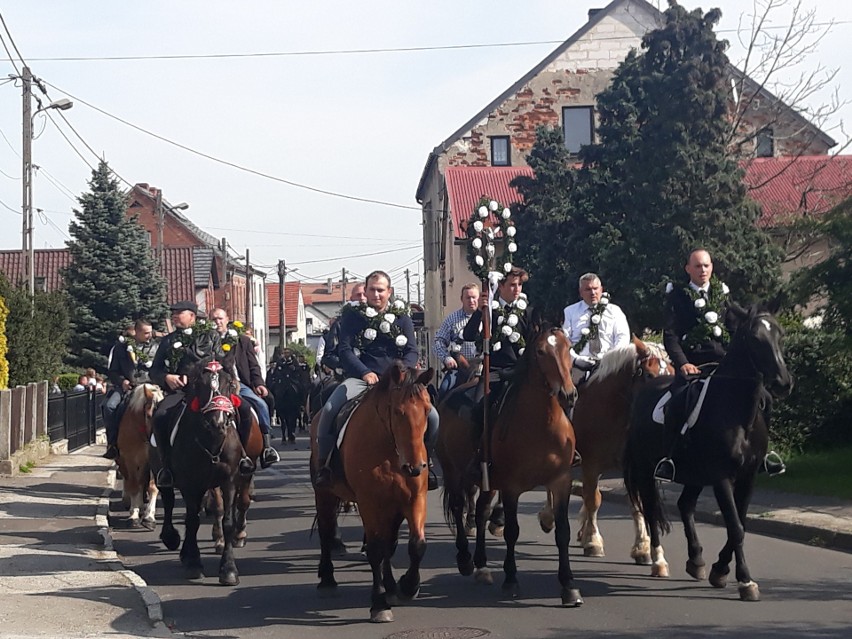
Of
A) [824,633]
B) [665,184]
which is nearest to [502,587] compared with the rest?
[824,633]

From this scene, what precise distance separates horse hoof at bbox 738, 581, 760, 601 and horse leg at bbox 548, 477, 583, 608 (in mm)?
1184

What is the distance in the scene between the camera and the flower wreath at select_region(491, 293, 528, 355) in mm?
11594

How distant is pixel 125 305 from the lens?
47781 millimetres

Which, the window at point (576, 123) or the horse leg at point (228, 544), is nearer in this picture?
the horse leg at point (228, 544)

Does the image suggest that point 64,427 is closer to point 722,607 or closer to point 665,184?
point 665,184

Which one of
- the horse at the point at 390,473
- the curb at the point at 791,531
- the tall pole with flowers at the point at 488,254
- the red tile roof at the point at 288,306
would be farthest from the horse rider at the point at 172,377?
the red tile roof at the point at 288,306

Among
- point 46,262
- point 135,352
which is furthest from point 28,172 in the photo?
point 46,262

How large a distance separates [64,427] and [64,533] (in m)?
15.4

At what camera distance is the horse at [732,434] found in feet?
29.9

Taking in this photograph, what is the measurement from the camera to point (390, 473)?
892cm

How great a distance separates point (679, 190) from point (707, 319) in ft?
48.8

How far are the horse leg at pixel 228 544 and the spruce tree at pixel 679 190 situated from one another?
14257 millimetres

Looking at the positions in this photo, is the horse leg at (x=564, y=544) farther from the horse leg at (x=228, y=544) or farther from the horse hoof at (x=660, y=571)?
the horse leg at (x=228, y=544)

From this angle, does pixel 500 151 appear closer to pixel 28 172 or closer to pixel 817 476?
pixel 28 172
